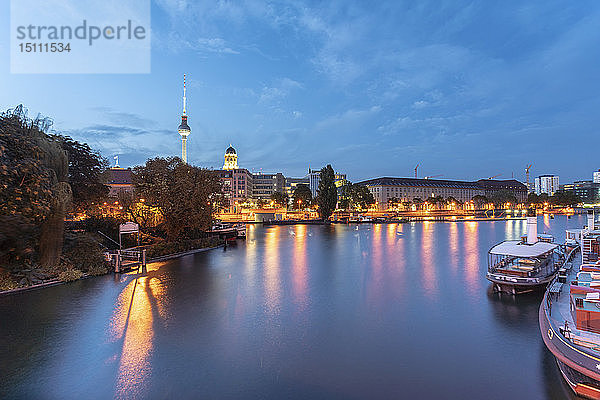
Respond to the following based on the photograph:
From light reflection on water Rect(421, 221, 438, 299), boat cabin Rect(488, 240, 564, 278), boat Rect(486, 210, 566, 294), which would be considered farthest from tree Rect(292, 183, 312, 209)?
boat Rect(486, 210, 566, 294)

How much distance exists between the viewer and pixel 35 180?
21.0m

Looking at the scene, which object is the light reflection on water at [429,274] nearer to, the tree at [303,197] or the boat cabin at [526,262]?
the boat cabin at [526,262]

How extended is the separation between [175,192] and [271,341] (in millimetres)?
26762

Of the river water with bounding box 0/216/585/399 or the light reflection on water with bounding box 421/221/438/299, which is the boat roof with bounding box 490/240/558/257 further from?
the light reflection on water with bounding box 421/221/438/299

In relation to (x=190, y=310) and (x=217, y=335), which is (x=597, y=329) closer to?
(x=217, y=335)

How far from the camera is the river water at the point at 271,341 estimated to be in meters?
11.2

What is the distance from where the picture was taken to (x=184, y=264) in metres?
32.7

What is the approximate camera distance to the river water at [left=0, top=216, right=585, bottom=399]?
11.2 metres

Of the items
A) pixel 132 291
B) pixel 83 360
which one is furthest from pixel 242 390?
pixel 132 291

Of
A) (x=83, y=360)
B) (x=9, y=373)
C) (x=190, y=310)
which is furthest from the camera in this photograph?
(x=190, y=310)

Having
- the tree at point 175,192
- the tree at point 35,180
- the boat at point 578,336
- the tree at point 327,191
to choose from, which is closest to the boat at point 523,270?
the boat at point 578,336

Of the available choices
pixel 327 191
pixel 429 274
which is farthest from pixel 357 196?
pixel 429 274

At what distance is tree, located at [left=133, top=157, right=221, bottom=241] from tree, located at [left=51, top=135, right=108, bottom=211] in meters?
4.36

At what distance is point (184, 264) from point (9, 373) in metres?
21.1
